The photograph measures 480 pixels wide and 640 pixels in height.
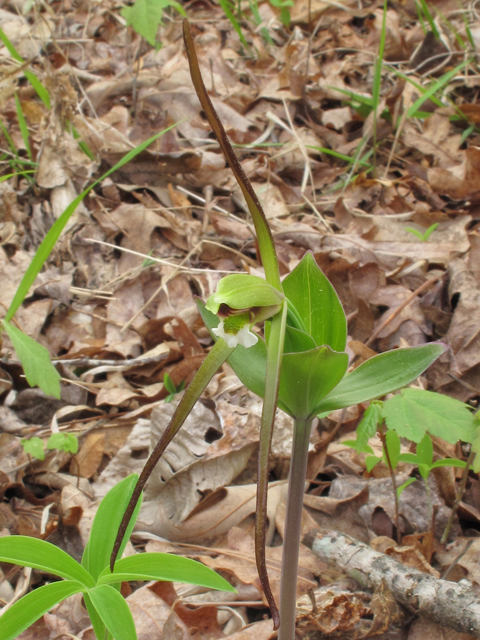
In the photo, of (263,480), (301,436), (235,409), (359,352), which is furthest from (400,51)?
(263,480)

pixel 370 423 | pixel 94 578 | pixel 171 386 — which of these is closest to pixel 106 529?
pixel 94 578

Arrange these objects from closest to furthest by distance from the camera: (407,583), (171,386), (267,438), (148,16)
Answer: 1. (267,438)
2. (407,583)
3. (171,386)
4. (148,16)

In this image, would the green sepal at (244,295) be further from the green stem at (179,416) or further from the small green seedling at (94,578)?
the small green seedling at (94,578)

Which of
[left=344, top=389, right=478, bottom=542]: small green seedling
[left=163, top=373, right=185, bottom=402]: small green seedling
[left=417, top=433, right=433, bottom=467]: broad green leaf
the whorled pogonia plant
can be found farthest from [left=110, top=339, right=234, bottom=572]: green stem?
[left=163, top=373, right=185, bottom=402]: small green seedling

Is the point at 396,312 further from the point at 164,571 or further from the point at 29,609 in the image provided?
the point at 29,609

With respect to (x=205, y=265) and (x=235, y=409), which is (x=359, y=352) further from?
(x=205, y=265)
